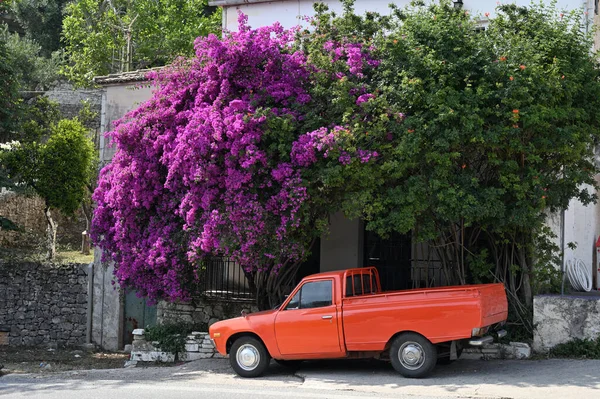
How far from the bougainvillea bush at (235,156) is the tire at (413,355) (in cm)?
271

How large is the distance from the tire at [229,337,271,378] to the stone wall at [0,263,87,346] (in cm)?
794

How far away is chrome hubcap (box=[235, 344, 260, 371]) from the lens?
12.0 meters

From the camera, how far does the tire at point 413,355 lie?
1098 cm

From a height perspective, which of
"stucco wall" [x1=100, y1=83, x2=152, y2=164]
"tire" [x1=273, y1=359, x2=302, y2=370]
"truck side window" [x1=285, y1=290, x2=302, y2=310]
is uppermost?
"stucco wall" [x1=100, y1=83, x2=152, y2=164]

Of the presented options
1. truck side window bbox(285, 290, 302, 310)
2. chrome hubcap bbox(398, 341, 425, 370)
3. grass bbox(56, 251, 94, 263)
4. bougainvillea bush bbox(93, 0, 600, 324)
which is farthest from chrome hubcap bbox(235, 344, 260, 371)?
grass bbox(56, 251, 94, 263)

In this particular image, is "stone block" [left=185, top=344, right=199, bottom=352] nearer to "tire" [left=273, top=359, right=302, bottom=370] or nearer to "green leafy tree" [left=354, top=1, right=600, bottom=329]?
"tire" [left=273, top=359, right=302, bottom=370]

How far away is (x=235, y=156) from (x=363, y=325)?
3.65m

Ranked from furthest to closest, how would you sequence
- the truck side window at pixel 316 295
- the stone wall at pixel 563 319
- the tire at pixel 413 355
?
1. the stone wall at pixel 563 319
2. the truck side window at pixel 316 295
3. the tire at pixel 413 355

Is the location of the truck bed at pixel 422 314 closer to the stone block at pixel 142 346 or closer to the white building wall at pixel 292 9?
the stone block at pixel 142 346

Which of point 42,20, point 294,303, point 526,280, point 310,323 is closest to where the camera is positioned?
point 310,323

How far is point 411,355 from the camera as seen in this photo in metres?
11.1

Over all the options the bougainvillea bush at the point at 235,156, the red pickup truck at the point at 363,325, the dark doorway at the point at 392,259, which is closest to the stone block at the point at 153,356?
the bougainvillea bush at the point at 235,156

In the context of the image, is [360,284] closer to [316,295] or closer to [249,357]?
[316,295]

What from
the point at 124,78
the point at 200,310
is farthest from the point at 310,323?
the point at 124,78
